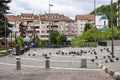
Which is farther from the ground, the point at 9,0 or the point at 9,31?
the point at 9,0

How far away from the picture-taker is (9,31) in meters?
71.9

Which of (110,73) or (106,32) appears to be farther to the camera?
(106,32)

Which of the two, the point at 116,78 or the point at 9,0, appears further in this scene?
the point at 9,0

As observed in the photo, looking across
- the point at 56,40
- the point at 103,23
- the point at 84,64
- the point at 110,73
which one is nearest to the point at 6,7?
the point at 103,23

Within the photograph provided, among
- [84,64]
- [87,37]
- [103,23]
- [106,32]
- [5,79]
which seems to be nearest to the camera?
[5,79]

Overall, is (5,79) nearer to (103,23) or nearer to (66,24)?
(103,23)

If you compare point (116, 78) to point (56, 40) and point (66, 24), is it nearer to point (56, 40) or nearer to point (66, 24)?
point (56, 40)

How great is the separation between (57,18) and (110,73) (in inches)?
6893

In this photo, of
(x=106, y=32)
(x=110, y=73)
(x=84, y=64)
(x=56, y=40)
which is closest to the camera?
(x=110, y=73)

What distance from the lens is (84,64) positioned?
2655cm

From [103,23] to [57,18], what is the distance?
9870 cm

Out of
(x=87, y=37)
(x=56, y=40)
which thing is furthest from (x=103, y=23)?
(x=56, y=40)

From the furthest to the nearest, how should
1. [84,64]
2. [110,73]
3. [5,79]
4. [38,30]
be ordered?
[38,30] < [84,64] < [110,73] < [5,79]

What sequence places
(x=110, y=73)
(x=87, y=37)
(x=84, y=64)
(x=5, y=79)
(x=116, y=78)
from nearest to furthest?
(x=116, y=78) < (x=5, y=79) < (x=110, y=73) < (x=84, y=64) < (x=87, y=37)
